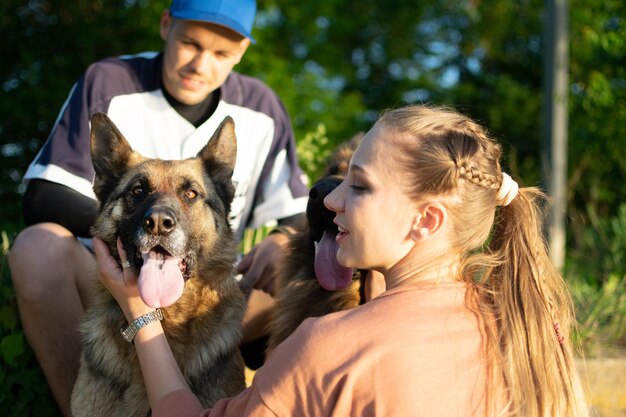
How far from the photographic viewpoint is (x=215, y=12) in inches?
137

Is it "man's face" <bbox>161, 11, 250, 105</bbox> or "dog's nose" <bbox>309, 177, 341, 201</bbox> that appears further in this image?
"man's face" <bbox>161, 11, 250, 105</bbox>

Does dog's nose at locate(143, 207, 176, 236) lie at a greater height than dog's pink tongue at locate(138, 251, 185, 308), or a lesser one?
greater

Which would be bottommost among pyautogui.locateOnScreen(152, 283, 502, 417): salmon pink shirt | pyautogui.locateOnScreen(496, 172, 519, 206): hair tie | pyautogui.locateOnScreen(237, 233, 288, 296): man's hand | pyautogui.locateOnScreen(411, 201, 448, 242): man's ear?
pyautogui.locateOnScreen(237, 233, 288, 296): man's hand

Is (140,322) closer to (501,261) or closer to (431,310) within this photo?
(431,310)

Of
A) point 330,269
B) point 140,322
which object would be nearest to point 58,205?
point 140,322

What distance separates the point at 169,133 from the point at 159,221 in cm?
125

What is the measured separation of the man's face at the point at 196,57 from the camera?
3.56 meters

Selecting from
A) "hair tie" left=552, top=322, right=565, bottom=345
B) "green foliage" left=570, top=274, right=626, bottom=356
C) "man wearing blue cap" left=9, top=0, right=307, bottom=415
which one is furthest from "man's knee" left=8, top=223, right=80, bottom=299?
"green foliage" left=570, top=274, right=626, bottom=356

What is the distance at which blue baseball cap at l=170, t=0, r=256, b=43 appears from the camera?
11.4 feet

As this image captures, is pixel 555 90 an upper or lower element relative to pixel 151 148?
upper

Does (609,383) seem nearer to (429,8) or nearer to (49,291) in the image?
(49,291)

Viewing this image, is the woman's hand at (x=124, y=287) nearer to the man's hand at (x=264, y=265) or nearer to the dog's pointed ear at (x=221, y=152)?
the dog's pointed ear at (x=221, y=152)

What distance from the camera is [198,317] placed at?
2826mm

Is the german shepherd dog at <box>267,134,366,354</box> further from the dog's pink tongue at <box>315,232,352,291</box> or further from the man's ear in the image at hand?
the man's ear
